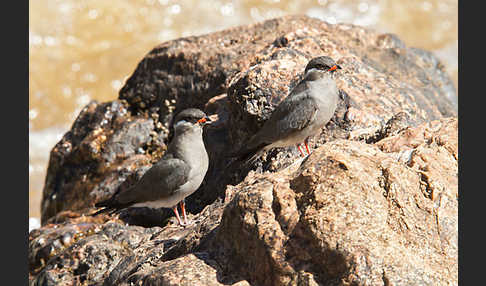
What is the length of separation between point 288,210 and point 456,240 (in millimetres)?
1499

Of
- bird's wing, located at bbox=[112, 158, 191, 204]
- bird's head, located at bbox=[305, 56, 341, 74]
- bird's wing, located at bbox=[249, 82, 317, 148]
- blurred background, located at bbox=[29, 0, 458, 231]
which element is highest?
blurred background, located at bbox=[29, 0, 458, 231]

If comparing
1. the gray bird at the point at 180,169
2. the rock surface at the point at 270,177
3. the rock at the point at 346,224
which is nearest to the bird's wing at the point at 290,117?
the rock surface at the point at 270,177

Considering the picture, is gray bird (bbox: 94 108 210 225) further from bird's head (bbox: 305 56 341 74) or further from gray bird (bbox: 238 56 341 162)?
bird's head (bbox: 305 56 341 74)

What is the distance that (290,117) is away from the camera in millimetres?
7188

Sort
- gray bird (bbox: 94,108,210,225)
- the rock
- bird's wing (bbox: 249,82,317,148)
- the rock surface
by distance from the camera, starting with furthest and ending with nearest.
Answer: gray bird (bbox: 94,108,210,225)
bird's wing (bbox: 249,82,317,148)
the rock surface
the rock

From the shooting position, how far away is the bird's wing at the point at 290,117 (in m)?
7.12

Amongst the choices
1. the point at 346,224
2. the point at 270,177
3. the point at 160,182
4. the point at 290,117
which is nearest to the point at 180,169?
the point at 160,182

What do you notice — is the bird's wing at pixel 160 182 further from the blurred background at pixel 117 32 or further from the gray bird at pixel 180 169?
the blurred background at pixel 117 32

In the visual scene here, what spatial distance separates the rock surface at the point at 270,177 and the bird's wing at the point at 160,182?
1.52 feet

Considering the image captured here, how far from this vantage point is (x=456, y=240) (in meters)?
4.89

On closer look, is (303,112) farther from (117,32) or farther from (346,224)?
(117,32)

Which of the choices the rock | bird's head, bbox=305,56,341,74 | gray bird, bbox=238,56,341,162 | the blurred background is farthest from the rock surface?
the blurred background

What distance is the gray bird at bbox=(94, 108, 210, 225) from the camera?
7.25 meters

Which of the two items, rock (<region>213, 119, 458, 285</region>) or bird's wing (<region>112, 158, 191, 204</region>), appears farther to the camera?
bird's wing (<region>112, 158, 191, 204</region>)
